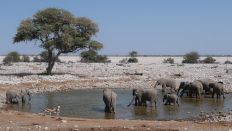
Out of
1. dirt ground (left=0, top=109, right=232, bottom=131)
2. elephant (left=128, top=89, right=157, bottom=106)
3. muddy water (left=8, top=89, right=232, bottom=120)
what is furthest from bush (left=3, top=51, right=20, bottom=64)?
dirt ground (left=0, top=109, right=232, bottom=131)

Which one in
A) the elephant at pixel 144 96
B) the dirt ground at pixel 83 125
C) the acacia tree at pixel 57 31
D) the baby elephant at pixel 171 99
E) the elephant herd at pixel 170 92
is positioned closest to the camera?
the dirt ground at pixel 83 125

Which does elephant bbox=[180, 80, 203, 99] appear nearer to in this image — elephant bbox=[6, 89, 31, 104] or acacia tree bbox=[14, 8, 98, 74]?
elephant bbox=[6, 89, 31, 104]

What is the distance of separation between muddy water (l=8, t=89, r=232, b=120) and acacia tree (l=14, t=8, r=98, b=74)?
63.3 feet

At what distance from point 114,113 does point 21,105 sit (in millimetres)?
7028

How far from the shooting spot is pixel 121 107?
3109 cm

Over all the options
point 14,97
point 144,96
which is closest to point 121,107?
point 144,96

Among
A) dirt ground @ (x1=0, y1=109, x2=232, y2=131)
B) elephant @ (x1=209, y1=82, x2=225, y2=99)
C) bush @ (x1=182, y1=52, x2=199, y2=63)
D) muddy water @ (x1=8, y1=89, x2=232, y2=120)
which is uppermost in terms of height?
bush @ (x1=182, y1=52, x2=199, y2=63)

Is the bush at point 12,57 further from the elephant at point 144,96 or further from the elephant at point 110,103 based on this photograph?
the elephant at point 110,103

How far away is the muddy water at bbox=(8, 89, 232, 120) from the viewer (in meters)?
27.6

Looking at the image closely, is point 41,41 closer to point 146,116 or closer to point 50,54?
point 50,54

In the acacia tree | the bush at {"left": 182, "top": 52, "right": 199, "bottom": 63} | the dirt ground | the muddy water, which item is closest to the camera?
the dirt ground

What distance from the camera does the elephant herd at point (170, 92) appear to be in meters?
28.6

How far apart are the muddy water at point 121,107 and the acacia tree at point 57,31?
1929 centimetres

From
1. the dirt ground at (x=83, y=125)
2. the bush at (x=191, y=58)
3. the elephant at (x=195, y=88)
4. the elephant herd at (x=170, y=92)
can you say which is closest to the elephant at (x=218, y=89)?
the elephant herd at (x=170, y=92)
